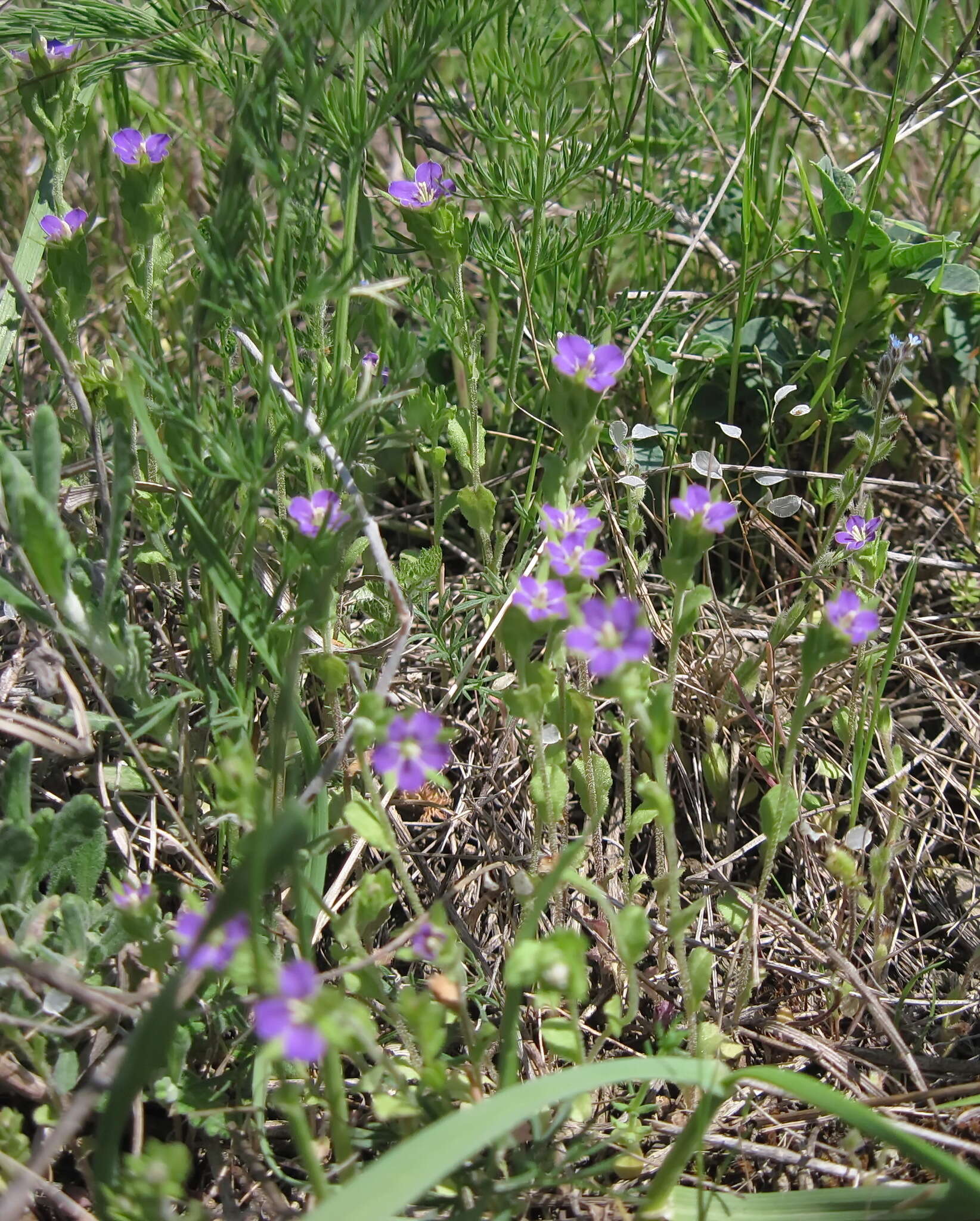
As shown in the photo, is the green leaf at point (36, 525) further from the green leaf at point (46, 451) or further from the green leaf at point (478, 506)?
the green leaf at point (478, 506)

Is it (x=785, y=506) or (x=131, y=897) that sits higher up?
(x=785, y=506)

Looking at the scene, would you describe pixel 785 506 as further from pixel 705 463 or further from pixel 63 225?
pixel 63 225

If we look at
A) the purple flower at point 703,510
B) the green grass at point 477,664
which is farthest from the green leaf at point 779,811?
the purple flower at point 703,510

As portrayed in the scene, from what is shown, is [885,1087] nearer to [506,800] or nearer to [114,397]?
[506,800]

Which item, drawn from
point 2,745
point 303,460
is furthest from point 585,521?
point 2,745

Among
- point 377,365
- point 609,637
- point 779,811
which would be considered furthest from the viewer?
point 377,365

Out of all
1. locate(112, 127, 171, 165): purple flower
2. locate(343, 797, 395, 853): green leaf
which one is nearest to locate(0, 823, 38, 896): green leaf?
locate(343, 797, 395, 853): green leaf

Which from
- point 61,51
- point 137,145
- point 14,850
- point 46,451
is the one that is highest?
point 61,51

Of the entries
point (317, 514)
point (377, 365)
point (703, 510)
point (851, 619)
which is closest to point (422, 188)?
point (377, 365)
